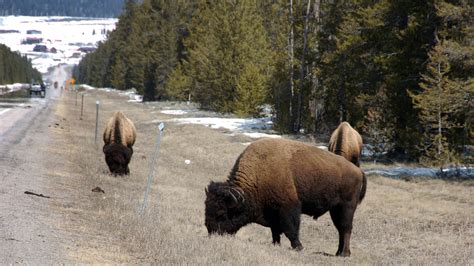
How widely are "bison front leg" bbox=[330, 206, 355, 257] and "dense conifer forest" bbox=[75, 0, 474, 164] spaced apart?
9556 mm

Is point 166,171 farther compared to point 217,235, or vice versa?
point 166,171

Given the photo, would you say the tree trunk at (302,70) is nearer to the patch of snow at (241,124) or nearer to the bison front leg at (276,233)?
the patch of snow at (241,124)

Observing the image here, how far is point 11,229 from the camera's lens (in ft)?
32.2

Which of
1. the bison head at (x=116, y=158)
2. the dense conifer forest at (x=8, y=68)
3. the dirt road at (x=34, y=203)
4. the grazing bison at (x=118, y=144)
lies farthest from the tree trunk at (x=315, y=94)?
the dense conifer forest at (x=8, y=68)

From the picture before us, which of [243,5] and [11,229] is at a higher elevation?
[243,5]

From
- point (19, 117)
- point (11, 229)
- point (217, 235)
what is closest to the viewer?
point (11, 229)

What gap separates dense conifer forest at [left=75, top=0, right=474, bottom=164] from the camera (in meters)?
22.7

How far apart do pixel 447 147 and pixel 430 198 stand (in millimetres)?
5030

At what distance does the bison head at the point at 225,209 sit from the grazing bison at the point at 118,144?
30.4 feet

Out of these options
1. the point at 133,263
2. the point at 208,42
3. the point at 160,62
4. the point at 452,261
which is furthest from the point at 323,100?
the point at 160,62

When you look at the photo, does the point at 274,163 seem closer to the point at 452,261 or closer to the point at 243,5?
the point at 452,261

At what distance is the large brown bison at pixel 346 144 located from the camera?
18.7 meters

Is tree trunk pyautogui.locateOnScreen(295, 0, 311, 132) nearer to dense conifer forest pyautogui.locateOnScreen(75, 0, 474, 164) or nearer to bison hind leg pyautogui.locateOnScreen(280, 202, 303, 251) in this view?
dense conifer forest pyautogui.locateOnScreen(75, 0, 474, 164)

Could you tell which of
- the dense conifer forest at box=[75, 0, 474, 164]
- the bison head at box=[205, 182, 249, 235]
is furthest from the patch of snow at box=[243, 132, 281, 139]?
the bison head at box=[205, 182, 249, 235]
